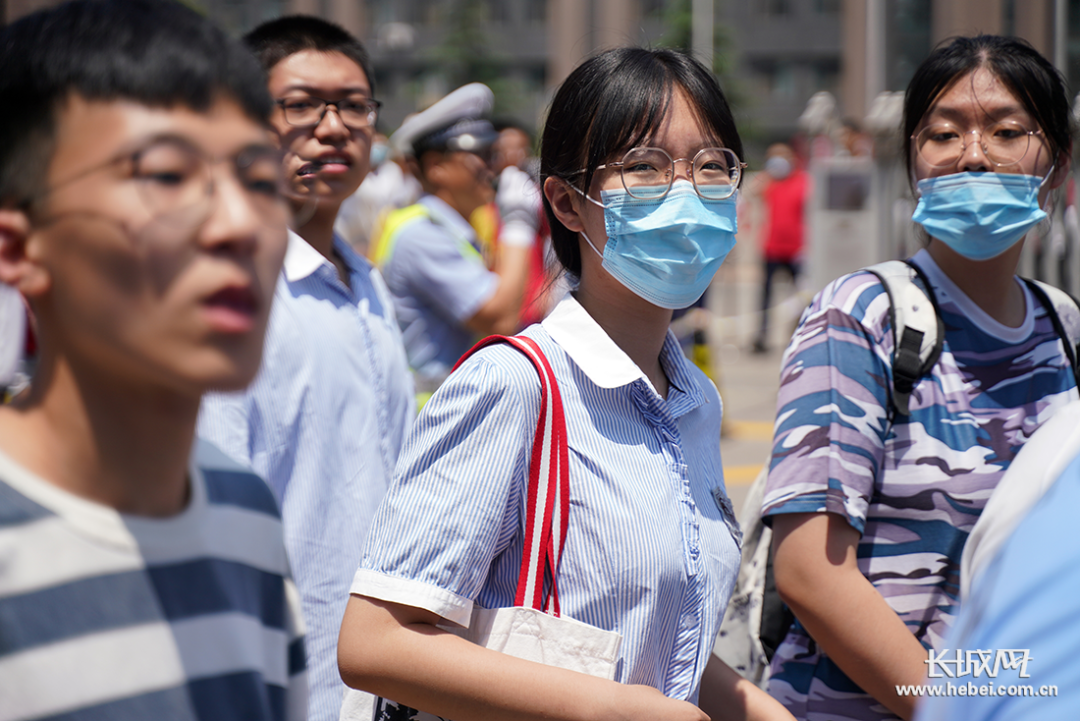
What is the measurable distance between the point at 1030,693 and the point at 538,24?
59.3m

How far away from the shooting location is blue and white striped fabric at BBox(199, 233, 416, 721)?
2367 millimetres

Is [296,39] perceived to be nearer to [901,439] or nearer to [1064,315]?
[901,439]

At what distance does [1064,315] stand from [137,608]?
216cm

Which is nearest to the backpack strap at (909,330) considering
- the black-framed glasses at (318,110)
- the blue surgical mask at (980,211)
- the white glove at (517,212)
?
the blue surgical mask at (980,211)

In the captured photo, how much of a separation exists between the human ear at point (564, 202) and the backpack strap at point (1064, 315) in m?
1.15

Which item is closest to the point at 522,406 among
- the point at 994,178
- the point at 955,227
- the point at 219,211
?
the point at 219,211

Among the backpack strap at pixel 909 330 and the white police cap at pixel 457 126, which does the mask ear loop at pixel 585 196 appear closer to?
the backpack strap at pixel 909 330

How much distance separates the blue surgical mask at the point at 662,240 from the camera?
6.56 feet

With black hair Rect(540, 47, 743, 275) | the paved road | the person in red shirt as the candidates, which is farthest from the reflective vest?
the person in red shirt

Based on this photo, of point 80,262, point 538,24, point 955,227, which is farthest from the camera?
point 538,24

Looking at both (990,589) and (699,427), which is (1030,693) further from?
(699,427)

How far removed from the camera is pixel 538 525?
5.55 feet

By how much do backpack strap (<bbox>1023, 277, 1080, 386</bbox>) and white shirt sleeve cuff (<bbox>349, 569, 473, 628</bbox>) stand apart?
152cm

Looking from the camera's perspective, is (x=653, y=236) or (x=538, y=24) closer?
(x=653, y=236)
